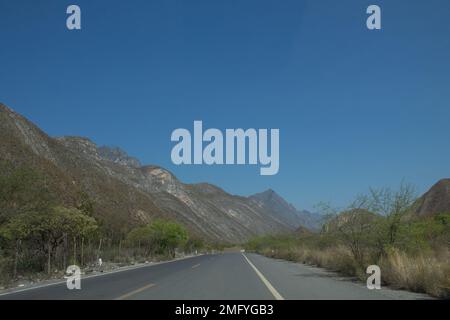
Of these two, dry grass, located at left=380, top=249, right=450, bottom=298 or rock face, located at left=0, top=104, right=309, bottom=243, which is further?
rock face, located at left=0, top=104, right=309, bottom=243

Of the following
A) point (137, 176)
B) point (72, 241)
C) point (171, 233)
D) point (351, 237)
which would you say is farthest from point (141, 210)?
point (351, 237)

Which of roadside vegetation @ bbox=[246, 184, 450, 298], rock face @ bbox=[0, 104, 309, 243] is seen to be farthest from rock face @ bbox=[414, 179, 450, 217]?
roadside vegetation @ bbox=[246, 184, 450, 298]

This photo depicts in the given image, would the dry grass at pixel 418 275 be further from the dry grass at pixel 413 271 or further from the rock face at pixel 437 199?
the rock face at pixel 437 199

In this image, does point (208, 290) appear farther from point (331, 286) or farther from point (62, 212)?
point (62, 212)

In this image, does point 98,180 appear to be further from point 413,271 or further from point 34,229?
point 413,271

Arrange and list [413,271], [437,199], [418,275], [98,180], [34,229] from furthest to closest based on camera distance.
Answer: [437,199], [98,180], [34,229], [413,271], [418,275]

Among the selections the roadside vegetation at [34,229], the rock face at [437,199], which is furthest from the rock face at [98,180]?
the rock face at [437,199]

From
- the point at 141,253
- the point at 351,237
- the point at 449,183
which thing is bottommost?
the point at 141,253

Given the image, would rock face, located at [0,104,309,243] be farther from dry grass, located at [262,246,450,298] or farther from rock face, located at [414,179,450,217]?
rock face, located at [414,179,450,217]

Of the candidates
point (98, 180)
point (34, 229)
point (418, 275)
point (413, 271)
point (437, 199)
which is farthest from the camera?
point (437, 199)

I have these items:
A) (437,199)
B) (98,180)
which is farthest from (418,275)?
(437,199)

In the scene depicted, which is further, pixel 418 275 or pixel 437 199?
pixel 437 199

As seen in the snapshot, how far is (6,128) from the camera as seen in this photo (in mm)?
67562
